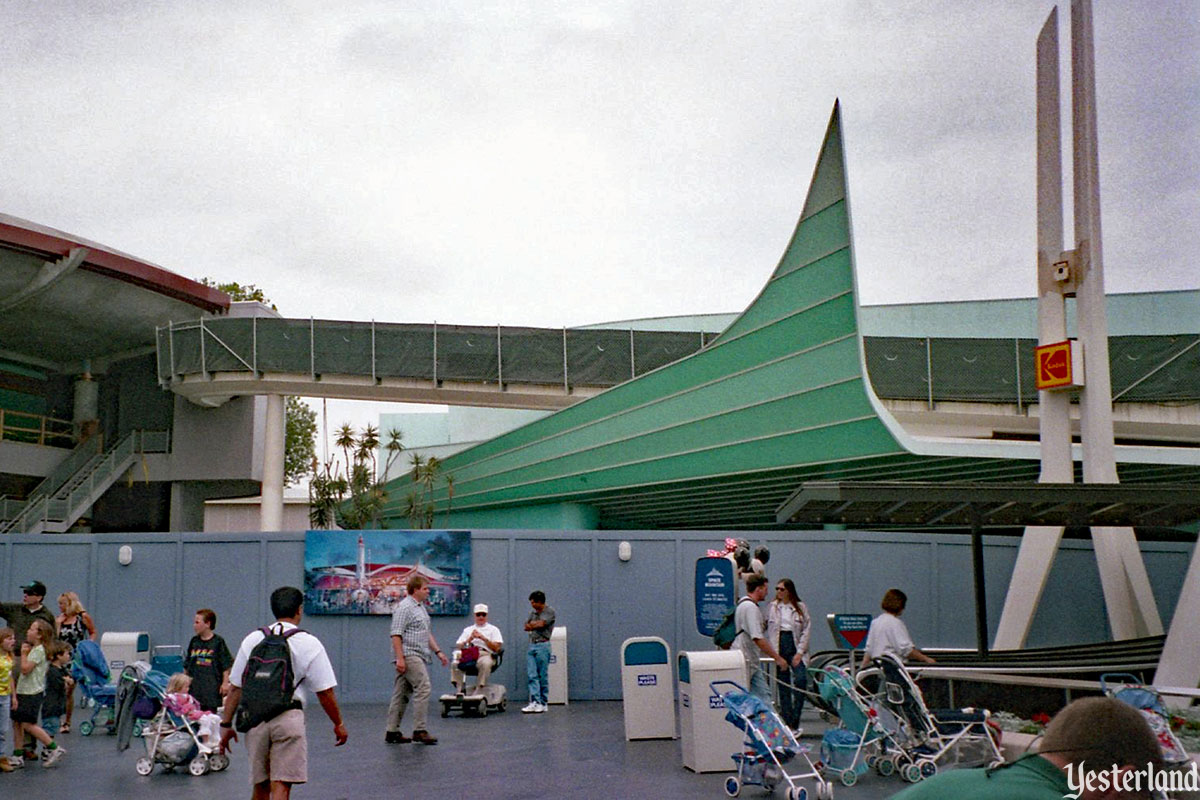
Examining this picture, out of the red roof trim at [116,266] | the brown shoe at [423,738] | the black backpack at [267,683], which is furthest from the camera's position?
the red roof trim at [116,266]

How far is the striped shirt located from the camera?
12.4 metres

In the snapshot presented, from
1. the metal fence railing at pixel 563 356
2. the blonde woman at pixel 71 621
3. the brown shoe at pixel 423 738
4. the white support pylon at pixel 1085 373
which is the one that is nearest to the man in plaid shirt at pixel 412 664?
the brown shoe at pixel 423 738

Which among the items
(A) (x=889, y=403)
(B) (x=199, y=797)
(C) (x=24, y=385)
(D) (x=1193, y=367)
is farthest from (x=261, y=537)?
(C) (x=24, y=385)

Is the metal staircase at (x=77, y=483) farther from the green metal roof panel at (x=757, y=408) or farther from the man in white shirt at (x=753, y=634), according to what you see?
the man in white shirt at (x=753, y=634)

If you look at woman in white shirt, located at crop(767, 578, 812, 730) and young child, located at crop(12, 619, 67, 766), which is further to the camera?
woman in white shirt, located at crop(767, 578, 812, 730)

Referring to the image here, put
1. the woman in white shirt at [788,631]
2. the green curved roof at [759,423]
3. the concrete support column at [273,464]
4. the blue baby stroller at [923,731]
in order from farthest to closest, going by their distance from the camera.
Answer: the concrete support column at [273,464], the green curved roof at [759,423], the woman in white shirt at [788,631], the blue baby stroller at [923,731]

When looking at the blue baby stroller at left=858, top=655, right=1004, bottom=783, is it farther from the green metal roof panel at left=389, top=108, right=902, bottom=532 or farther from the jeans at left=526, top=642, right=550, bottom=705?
the green metal roof panel at left=389, top=108, right=902, bottom=532

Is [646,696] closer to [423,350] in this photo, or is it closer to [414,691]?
[414,691]

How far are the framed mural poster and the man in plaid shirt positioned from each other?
493 cm

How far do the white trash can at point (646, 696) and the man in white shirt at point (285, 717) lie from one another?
603cm

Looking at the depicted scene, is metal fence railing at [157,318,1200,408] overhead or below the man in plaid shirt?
overhead

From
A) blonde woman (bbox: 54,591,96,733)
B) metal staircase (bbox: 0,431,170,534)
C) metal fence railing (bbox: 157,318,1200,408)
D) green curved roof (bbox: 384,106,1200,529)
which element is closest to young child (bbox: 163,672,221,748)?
blonde woman (bbox: 54,591,96,733)

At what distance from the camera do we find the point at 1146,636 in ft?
53.1

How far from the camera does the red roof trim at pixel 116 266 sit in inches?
1107
